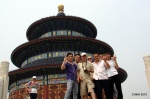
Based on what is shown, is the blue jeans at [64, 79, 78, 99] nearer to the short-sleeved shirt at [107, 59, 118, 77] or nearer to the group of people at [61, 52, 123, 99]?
the group of people at [61, 52, 123, 99]

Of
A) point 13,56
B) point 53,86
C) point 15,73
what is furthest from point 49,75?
point 13,56

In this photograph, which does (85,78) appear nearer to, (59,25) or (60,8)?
(59,25)

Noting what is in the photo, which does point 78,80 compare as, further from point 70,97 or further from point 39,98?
point 39,98

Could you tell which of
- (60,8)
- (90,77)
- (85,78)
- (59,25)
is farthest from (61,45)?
(85,78)

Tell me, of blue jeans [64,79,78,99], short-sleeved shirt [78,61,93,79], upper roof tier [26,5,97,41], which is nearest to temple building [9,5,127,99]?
upper roof tier [26,5,97,41]

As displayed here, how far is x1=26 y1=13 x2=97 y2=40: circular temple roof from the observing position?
2403cm

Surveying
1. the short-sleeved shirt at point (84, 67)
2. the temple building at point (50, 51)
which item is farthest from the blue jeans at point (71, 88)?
the temple building at point (50, 51)

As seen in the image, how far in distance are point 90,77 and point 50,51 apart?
14.6 meters

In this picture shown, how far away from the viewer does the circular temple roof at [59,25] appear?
2403cm

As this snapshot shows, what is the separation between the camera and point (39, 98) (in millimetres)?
18719

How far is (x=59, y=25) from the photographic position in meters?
24.6

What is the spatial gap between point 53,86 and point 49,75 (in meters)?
1.07

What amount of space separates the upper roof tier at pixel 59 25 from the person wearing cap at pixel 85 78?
16732 mm

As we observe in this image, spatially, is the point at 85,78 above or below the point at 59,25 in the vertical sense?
below
